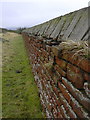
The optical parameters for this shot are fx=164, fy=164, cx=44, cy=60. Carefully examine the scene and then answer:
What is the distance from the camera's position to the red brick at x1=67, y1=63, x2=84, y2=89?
66.9 inches

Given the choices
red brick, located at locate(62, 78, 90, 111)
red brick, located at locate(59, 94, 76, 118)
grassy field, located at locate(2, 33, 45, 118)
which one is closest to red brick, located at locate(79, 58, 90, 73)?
red brick, located at locate(62, 78, 90, 111)

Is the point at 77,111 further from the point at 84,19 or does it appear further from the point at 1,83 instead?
the point at 1,83

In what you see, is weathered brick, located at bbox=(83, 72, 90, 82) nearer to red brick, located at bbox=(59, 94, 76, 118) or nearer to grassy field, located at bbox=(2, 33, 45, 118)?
red brick, located at bbox=(59, 94, 76, 118)

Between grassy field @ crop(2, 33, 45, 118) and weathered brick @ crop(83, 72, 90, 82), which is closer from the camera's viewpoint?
weathered brick @ crop(83, 72, 90, 82)

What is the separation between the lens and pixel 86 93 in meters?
1.58

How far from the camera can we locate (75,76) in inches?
71.6

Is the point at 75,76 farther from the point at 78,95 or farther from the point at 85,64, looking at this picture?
the point at 85,64

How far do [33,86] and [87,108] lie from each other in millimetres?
4220

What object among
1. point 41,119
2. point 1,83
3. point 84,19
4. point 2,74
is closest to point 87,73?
Result: point 84,19

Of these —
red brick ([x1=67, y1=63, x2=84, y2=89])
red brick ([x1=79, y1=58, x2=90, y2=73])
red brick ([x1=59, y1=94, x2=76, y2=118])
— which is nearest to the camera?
red brick ([x1=79, y1=58, x2=90, y2=73])

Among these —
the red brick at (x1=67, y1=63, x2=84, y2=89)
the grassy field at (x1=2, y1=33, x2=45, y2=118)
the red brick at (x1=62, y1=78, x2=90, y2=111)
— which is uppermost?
the red brick at (x1=67, y1=63, x2=84, y2=89)

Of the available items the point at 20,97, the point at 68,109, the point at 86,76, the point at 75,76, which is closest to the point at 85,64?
the point at 86,76

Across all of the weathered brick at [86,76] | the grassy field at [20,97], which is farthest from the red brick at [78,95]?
the grassy field at [20,97]

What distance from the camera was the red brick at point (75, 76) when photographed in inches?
66.9
